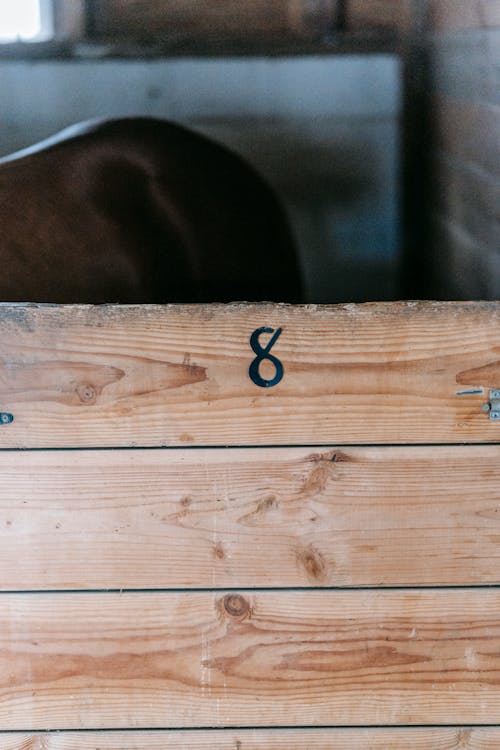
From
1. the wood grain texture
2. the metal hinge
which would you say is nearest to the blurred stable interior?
the wood grain texture

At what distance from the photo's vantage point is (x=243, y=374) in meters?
0.74

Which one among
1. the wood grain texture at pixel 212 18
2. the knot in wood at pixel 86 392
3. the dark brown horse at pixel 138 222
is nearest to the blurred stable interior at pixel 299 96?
the wood grain texture at pixel 212 18

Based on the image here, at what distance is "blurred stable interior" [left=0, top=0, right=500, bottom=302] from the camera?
6.60 feet

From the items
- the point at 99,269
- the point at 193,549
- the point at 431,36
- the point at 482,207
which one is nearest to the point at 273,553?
the point at 193,549

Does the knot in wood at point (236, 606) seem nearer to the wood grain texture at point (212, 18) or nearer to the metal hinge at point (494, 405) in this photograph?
the metal hinge at point (494, 405)

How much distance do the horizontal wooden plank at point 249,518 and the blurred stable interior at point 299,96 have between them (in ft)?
3.68

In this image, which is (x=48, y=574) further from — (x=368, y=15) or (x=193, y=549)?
(x=368, y=15)

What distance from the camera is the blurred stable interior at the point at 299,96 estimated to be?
201 centimetres

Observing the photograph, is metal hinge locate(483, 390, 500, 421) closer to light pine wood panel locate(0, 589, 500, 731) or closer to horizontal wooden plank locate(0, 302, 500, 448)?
horizontal wooden plank locate(0, 302, 500, 448)

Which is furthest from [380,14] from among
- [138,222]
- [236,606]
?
[236,606]

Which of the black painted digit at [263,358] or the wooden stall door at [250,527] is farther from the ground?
the black painted digit at [263,358]

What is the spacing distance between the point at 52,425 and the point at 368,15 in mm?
A: 1660

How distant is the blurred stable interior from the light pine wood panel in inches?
45.2

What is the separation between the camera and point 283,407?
0.75 m
